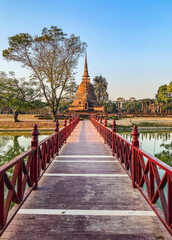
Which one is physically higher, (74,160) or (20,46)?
(20,46)

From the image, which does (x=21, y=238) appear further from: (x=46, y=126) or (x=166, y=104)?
(x=166, y=104)

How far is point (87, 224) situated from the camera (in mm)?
2299

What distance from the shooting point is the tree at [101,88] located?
60.2m

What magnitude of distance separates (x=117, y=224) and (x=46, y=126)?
23065 mm

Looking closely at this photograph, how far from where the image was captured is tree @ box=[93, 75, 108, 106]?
6025 centimetres

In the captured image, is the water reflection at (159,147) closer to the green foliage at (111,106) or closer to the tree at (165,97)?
the tree at (165,97)

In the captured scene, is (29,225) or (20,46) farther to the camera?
(20,46)

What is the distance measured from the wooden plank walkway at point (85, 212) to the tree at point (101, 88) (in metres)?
56.7

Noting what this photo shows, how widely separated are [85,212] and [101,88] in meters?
59.5

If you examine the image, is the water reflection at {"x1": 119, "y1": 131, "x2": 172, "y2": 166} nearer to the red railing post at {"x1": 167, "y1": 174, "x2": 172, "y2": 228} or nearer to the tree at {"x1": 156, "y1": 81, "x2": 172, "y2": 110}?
the red railing post at {"x1": 167, "y1": 174, "x2": 172, "y2": 228}

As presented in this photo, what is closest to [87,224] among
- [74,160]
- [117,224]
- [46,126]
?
[117,224]

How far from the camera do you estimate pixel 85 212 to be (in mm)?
2574

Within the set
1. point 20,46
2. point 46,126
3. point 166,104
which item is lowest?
point 46,126

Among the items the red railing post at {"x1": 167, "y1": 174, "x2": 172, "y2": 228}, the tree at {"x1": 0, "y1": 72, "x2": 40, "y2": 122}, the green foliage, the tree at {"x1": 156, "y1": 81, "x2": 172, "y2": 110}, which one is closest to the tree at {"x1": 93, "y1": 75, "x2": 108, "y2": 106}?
the green foliage
